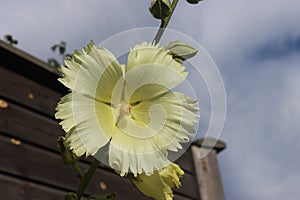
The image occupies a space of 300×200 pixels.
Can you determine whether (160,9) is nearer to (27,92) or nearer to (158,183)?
(158,183)

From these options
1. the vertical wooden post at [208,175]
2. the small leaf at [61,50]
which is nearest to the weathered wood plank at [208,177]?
the vertical wooden post at [208,175]

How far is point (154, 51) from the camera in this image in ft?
1.57

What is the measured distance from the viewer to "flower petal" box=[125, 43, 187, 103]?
482 mm

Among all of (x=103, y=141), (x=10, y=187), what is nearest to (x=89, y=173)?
(x=103, y=141)

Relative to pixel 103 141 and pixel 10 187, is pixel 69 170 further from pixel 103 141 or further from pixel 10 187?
pixel 103 141

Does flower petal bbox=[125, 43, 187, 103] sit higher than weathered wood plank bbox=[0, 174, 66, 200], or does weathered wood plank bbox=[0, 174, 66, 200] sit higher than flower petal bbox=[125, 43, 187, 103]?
flower petal bbox=[125, 43, 187, 103]

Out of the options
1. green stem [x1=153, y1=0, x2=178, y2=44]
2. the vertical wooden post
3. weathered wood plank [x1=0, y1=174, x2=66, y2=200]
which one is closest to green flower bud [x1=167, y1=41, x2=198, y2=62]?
green stem [x1=153, y1=0, x2=178, y2=44]

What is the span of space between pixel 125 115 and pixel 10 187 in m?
1.10

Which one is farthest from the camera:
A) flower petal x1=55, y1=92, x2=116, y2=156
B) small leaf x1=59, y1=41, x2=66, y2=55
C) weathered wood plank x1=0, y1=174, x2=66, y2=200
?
small leaf x1=59, y1=41, x2=66, y2=55

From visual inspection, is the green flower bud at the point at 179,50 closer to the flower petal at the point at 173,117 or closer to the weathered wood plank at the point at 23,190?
the flower petal at the point at 173,117

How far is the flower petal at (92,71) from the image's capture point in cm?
45

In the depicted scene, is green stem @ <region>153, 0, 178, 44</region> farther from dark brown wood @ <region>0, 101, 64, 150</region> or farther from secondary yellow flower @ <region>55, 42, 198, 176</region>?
dark brown wood @ <region>0, 101, 64, 150</region>

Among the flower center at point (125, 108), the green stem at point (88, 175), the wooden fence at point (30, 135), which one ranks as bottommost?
the wooden fence at point (30, 135)

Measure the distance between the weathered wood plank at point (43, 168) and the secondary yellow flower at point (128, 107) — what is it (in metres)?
1.10
